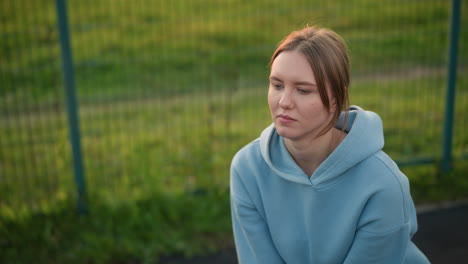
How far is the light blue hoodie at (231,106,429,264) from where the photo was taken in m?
2.06

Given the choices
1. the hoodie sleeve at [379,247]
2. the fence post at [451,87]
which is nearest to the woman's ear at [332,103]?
the hoodie sleeve at [379,247]

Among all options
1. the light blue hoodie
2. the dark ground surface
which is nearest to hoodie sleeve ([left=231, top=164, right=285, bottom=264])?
the light blue hoodie

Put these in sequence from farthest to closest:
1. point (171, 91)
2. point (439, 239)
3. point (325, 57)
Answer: point (171, 91) → point (439, 239) → point (325, 57)

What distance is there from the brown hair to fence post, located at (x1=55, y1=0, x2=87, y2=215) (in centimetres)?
257

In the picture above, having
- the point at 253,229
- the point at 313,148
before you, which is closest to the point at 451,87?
the point at 313,148

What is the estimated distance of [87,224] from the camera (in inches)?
173

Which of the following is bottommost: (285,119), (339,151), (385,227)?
(385,227)

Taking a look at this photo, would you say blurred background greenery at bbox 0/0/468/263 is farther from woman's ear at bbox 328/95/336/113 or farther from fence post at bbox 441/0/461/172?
woman's ear at bbox 328/95/336/113

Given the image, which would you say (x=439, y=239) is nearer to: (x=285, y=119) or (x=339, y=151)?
(x=339, y=151)

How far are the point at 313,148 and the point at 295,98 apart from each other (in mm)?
276

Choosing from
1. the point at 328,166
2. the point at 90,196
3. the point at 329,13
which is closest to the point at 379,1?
the point at 329,13

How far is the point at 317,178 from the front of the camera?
215 cm

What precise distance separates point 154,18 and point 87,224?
6.03 ft

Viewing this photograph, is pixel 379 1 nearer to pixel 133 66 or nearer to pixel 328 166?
pixel 133 66
